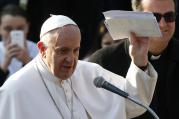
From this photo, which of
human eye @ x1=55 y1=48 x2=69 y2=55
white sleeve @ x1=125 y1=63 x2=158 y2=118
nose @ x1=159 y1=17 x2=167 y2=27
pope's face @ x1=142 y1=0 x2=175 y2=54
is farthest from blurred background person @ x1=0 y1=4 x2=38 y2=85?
human eye @ x1=55 y1=48 x2=69 y2=55

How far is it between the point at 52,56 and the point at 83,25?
4258 mm

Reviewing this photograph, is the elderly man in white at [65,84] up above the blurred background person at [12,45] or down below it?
above

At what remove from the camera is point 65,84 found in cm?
553

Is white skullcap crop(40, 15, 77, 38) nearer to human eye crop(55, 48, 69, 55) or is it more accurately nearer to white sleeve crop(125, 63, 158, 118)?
human eye crop(55, 48, 69, 55)

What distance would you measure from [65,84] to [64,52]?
48cm

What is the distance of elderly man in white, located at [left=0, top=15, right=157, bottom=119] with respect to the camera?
16.9 ft

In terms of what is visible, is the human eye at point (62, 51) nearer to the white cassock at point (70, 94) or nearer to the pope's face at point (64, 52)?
the pope's face at point (64, 52)

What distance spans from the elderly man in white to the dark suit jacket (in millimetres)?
505

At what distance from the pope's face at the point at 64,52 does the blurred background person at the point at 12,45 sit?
2413mm

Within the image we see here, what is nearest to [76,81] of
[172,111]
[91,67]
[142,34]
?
[91,67]

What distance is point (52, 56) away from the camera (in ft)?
16.9

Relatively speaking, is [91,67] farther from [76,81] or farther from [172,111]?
[172,111]

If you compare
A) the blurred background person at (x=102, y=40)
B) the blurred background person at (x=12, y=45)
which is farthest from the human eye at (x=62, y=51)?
the blurred background person at (x=102, y=40)

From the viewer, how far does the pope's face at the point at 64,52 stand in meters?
5.10
